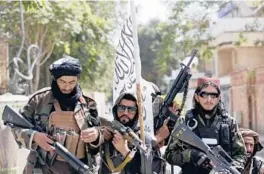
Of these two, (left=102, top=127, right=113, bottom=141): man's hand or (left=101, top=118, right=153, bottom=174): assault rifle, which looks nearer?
(left=101, top=118, right=153, bottom=174): assault rifle

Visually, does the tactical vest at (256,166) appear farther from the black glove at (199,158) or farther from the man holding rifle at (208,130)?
the black glove at (199,158)

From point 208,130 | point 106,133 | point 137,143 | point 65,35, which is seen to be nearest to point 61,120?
point 106,133

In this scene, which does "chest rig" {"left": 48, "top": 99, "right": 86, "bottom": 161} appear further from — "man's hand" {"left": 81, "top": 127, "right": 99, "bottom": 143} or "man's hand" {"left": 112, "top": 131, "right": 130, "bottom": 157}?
"man's hand" {"left": 112, "top": 131, "right": 130, "bottom": 157}

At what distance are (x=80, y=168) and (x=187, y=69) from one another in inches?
62.5

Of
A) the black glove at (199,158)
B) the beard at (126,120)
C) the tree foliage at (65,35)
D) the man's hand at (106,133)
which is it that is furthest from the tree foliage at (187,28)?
the black glove at (199,158)

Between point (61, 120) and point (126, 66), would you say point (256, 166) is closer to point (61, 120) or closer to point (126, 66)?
point (126, 66)

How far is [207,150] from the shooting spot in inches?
153

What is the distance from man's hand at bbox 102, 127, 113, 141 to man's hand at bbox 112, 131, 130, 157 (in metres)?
0.10

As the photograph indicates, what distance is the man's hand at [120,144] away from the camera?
4.09 m

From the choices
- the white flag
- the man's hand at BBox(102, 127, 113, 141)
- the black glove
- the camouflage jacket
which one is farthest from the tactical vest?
the man's hand at BBox(102, 127, 113, 141)

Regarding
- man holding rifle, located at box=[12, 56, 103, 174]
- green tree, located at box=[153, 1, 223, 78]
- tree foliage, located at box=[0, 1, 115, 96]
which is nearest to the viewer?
man holding rifle, located at box=[12, 56, 103, 174]

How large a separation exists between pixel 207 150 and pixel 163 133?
1.10 meters

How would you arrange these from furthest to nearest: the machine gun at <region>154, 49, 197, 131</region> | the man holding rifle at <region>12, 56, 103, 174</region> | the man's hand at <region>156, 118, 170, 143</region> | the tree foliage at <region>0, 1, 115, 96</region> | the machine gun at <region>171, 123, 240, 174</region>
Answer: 1. the tree foliage at <region>0, 1, 115, 96</region>
2. the machine gun at <region>154, 49, 197, 131</region>
3. the man's hand at <region>156, 118, 170, 143</region>
4. the man holding rifle at <region>12, 56, 103, 174</region>
5. the machine gun at <region>171, 123, 240, 174</region>

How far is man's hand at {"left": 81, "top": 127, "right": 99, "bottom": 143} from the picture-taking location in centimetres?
402
